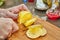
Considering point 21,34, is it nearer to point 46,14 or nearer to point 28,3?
point 46,14

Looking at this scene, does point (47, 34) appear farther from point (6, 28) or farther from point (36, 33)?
point (6, 28)

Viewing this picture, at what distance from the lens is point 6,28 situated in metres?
0.70

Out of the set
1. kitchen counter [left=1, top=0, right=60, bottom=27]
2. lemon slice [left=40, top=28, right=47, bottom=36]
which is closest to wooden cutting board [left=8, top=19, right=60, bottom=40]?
lemon slice [left=40, top=28, right=47, bottom=36]

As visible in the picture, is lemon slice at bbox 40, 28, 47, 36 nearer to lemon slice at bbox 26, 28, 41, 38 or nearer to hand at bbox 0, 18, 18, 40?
lemon slice at bbox 26, 28, 41, 38

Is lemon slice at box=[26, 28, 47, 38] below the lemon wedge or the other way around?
below

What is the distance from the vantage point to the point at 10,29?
2.32 ft

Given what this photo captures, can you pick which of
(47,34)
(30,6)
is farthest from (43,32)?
(30,6)

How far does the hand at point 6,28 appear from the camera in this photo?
0.69 metres

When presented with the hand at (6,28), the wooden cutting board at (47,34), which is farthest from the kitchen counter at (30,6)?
the hand at (6,28)

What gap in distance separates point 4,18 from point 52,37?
24cm

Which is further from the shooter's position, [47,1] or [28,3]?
[28,3]

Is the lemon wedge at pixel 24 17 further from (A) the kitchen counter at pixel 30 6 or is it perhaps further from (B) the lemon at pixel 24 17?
(A) the kitchen counter at pixel 30 6

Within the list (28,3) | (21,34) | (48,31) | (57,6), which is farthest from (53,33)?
(28,3)

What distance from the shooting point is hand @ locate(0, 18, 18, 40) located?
689 millimetres
